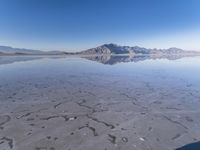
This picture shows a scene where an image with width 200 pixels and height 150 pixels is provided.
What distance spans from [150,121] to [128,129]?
0.86 m

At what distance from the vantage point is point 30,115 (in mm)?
5570

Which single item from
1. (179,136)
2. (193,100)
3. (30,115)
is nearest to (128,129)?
(179,136)

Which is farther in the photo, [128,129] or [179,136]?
[128,129]

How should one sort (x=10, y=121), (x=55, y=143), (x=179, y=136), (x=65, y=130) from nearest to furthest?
(x=55, y=143) < (x=179, y=136) < (x=65, y=130) < (x=10, y=121)

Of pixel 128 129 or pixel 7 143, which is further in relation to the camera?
pixel 128 129

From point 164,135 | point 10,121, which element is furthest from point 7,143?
point 164,135

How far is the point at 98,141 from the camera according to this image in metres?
3.96

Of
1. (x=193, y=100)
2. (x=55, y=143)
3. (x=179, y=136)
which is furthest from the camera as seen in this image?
(x=193, y=100)

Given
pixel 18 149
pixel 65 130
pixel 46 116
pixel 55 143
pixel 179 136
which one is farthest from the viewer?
pixel 46 116

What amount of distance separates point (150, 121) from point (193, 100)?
295cm

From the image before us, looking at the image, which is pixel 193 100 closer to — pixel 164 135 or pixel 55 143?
pixel 164 135

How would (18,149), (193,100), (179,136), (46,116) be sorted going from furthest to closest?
1. (193,100)
2. (46,116)
3. (179,136)
4. (18,149)

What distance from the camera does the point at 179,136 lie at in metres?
4.20

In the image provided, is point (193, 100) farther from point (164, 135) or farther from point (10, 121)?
point (10, 121)
